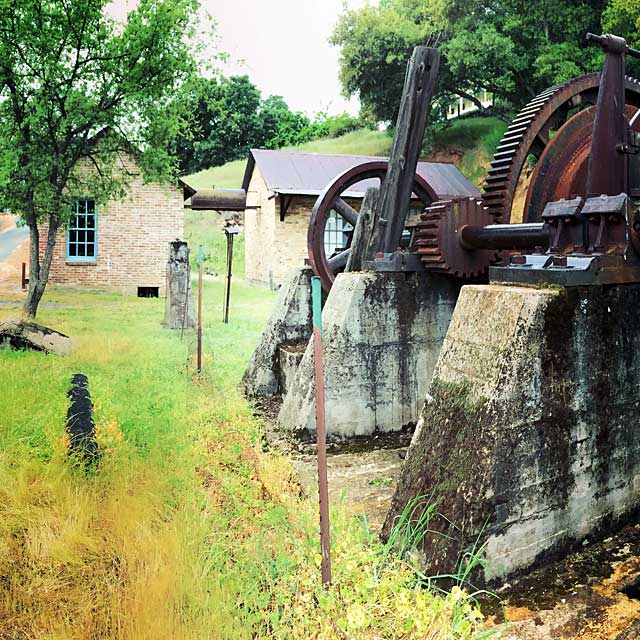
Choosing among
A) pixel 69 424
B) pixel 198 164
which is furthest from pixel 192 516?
pixel 198 164

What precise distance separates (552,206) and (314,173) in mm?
16533

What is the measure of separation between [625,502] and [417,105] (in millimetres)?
3550

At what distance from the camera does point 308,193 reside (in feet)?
60.5

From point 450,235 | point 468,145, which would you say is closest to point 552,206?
point 450,235

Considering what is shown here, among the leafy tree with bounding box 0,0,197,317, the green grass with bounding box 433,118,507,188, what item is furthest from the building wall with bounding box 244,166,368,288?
the green grass with bounding box 433,118,507,188

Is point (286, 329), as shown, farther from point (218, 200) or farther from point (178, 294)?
point (218, 200)

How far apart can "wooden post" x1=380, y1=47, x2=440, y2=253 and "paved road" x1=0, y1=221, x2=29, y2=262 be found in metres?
13.6

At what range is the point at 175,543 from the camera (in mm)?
3113

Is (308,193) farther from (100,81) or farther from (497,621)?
(497,621)

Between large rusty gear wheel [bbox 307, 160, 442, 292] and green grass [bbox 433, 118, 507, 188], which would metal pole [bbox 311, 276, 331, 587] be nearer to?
large rusty gear wheel [bbox 307, 160, 442, 292]

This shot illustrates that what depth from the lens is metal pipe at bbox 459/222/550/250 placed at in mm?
3926

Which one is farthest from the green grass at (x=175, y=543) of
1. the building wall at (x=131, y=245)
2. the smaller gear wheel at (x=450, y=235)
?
the building wall at (x=131, y=245)

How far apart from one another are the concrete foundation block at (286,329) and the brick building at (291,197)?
11.3 meters

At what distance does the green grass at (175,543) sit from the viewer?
2.49 meters
